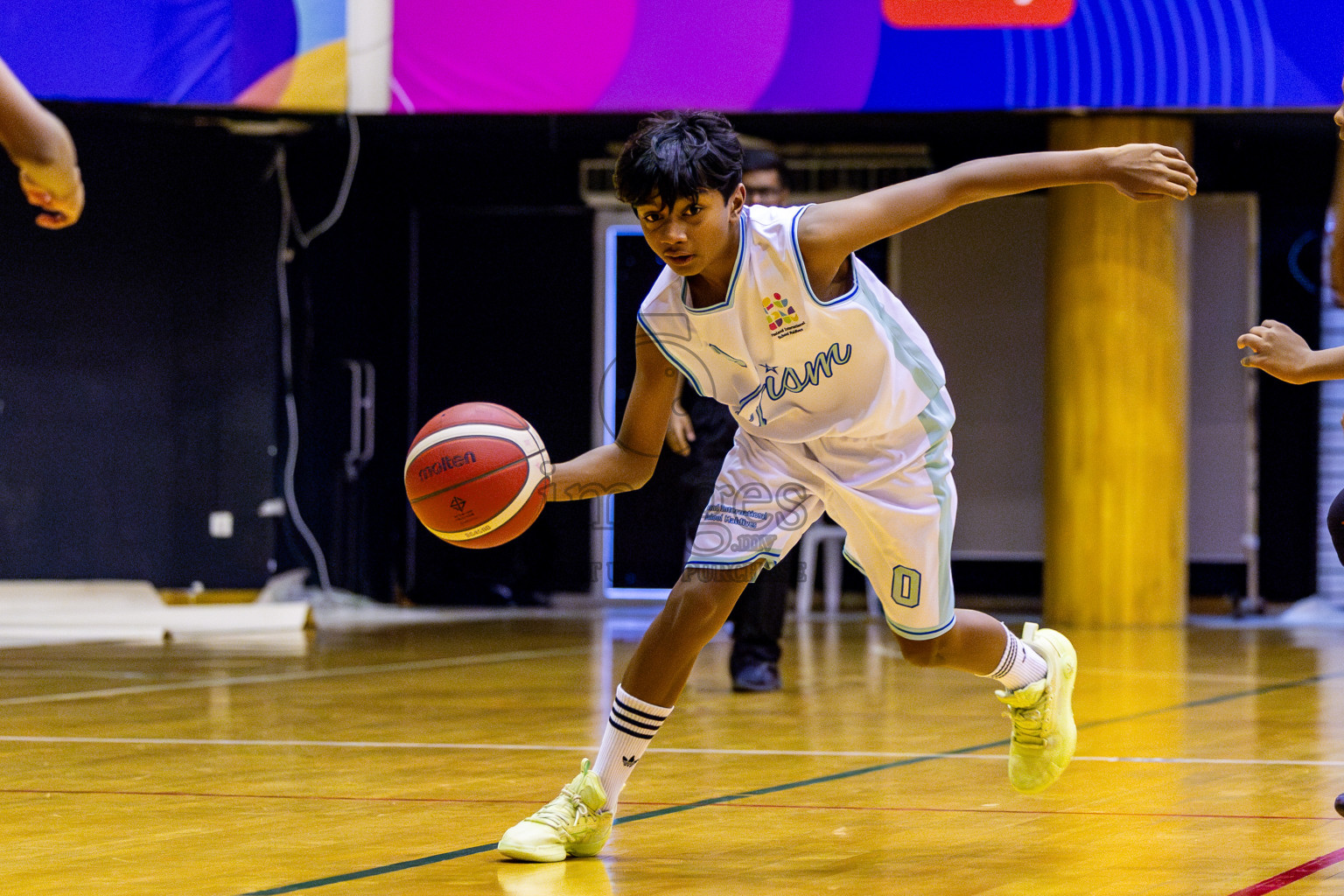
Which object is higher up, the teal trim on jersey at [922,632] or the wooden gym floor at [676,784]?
the teal trim on jersey at [922,632]

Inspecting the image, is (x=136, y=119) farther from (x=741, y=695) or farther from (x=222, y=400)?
(x=741, y=695)

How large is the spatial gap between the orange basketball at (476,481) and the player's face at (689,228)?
1.30 feet

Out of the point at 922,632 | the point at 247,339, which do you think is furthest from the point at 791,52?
the point at 922,632

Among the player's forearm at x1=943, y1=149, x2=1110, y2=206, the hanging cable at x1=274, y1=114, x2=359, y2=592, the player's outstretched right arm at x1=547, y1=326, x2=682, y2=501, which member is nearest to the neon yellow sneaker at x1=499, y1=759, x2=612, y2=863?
the player's outstretched right arm at x1=547, y1=326, x2=682, y2=501

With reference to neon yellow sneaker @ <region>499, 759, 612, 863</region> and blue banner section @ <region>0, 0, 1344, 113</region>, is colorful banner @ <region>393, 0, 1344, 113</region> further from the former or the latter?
neon yellow sneaker @ <region>499, 759, 612, 863</region>

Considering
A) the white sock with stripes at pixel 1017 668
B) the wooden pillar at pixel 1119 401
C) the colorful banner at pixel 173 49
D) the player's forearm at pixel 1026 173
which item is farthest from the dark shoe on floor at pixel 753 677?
the colorful banner at pixel 173 49

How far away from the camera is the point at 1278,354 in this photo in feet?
8.60

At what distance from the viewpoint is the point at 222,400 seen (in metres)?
9.88

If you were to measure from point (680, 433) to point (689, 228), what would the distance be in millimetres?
2186

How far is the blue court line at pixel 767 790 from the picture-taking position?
2.46 m

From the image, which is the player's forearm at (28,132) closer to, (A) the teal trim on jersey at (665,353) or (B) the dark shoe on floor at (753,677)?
(A) the teal trim on jersey at (665,353)

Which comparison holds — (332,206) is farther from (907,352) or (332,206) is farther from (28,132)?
(28,132)

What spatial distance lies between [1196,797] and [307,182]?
7801mm

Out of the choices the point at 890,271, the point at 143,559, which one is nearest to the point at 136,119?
the point at 143,559
